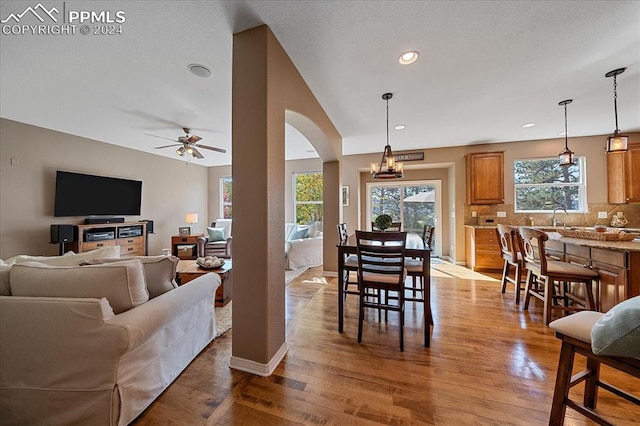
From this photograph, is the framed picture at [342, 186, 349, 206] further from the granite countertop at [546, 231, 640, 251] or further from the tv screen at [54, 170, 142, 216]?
the tv screen at [54, 170, 142, 216]

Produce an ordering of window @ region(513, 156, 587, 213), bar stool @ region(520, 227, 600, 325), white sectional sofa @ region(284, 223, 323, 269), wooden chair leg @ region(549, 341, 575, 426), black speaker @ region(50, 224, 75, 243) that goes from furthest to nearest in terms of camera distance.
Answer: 1. white sectional sofa @ region(284, 223, 323, 269)
2. window @ region(513, 156, 587, 213)
3. black speaker @ region(50, 224, 75, 243)
4. bar stool @ region(520, 227, 600, 325)
5. wooden chair leg @ region(549, 341, 575, 426)

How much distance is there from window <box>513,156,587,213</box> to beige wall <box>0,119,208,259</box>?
8.13 meters

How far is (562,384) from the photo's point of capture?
3.95ft

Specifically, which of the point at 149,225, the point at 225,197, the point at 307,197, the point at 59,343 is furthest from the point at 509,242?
the point at 225,197

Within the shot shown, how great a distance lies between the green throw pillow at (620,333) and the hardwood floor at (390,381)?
707 millimetres

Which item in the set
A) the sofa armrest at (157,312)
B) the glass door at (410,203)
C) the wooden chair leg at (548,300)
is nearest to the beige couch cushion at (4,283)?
the sofa armrest at (157,312)

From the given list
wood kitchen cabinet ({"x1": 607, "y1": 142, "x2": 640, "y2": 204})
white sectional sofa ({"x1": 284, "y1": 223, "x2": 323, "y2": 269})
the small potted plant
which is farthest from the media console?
wood kitchen cabinet ({"x1": 607, "y1": 142, "x2": 640, "y2": 204})

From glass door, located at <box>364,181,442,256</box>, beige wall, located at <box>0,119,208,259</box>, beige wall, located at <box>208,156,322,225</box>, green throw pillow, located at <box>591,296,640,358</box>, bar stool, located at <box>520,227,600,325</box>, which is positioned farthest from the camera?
beige wall, located at <box>208,156,322,225</box>

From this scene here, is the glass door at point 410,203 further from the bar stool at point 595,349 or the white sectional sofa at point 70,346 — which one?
the white sectional sofa at point 70,346

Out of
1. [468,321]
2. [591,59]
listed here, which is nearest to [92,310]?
[468,321]

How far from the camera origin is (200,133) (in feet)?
14.4

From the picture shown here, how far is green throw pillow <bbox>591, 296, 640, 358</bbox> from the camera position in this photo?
36.0 inches

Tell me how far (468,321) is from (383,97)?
8.90 feet

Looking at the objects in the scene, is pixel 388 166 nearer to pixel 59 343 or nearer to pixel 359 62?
pixel 359 62
